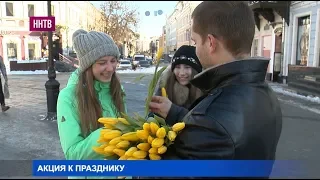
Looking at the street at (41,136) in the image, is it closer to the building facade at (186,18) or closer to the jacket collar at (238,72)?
the building facade at (186,18)

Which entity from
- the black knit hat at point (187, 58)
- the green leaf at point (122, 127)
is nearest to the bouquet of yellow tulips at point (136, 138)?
the green leaf at point (122, 127)

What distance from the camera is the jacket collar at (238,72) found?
1.06 m

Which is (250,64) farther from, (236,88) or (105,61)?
(105,61)

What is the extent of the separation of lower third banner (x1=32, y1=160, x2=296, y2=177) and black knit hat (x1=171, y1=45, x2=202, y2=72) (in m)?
2.20

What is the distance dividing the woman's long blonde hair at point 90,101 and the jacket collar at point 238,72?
0.86m

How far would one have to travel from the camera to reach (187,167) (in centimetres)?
96

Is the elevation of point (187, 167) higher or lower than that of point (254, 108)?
lower

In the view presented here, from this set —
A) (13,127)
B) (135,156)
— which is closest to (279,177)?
(135,156)

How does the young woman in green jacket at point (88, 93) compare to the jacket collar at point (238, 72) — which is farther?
the young woman in green jacket at point (88, 93)

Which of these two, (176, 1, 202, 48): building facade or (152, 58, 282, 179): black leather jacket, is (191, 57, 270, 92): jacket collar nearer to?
(152, 58, 282, 179): black leather jacket

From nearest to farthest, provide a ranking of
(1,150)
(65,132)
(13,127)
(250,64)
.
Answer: (250,64), (65,132), (1,150), (13,127)

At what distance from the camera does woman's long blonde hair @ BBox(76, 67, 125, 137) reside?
171cm

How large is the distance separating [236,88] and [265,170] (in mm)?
285

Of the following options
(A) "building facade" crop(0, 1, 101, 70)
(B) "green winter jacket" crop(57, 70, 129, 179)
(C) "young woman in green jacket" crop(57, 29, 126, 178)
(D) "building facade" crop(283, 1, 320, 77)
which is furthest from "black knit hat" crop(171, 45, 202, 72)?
(D) "building facade" crop(283, 1, 320, 77)
